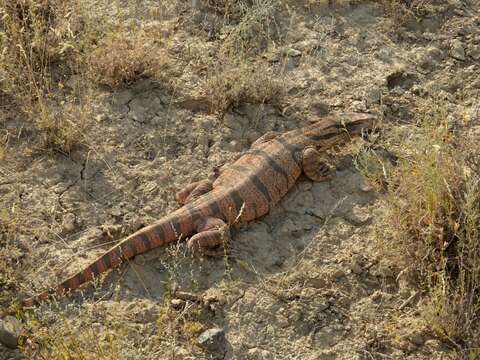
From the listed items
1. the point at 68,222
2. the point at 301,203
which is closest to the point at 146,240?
the point at 68,222

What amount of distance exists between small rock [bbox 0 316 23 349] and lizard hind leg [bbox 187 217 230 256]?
5.12 ft

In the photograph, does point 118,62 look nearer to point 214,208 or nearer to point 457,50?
point 214,208

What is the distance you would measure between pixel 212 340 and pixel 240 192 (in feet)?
5.03

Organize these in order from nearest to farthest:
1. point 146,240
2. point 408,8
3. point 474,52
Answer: point 146,240 < point 474,52 < point 408,8

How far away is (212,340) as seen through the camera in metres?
5.23

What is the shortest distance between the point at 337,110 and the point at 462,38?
1947mm

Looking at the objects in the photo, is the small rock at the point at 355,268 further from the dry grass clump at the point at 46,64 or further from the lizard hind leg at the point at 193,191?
the dry grass clump at the point at 46,64

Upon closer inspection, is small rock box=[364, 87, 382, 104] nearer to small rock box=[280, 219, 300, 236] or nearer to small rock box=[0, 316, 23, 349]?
small rock box=[280, 219, 300, 236]

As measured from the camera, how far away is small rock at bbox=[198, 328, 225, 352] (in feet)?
17.1

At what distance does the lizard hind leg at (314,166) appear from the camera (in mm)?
6703

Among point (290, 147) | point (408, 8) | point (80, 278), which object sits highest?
point (408, 8)

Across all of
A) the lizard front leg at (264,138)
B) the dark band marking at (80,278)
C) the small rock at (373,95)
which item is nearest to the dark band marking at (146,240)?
the dark band marking at (80,278)

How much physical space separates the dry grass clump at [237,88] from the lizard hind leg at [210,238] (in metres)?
1.65

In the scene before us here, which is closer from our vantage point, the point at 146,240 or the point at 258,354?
the point at 258,354
